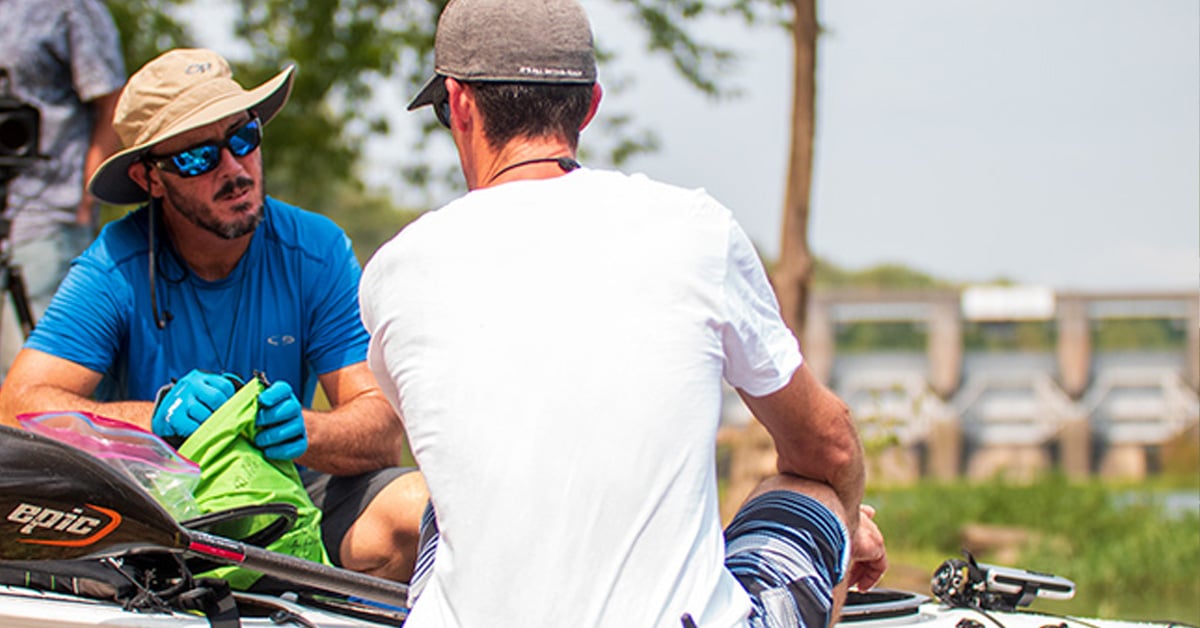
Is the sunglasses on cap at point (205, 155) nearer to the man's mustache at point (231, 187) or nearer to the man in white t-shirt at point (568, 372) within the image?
the man's mustache at point (231, 187)

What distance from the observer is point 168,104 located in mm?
3174

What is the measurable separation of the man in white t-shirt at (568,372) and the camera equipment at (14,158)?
230cm

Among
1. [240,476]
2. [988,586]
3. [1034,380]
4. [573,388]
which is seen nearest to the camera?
[573,388]

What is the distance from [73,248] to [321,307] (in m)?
1.29

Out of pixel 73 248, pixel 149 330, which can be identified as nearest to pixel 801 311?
pixel 73 248

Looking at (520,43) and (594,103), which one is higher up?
(520,43)

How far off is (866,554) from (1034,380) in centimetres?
4898

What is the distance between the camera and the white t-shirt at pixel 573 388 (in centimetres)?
175

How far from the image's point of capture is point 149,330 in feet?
10.4

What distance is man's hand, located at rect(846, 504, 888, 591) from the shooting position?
2.38 meters

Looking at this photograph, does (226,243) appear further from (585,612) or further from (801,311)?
(801,311)

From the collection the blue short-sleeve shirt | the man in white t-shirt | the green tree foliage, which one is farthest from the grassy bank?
the green tree foliage

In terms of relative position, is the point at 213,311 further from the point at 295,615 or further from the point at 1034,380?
the point at 1034,380

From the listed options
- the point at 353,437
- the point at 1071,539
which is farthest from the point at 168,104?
the point at 1071,539
